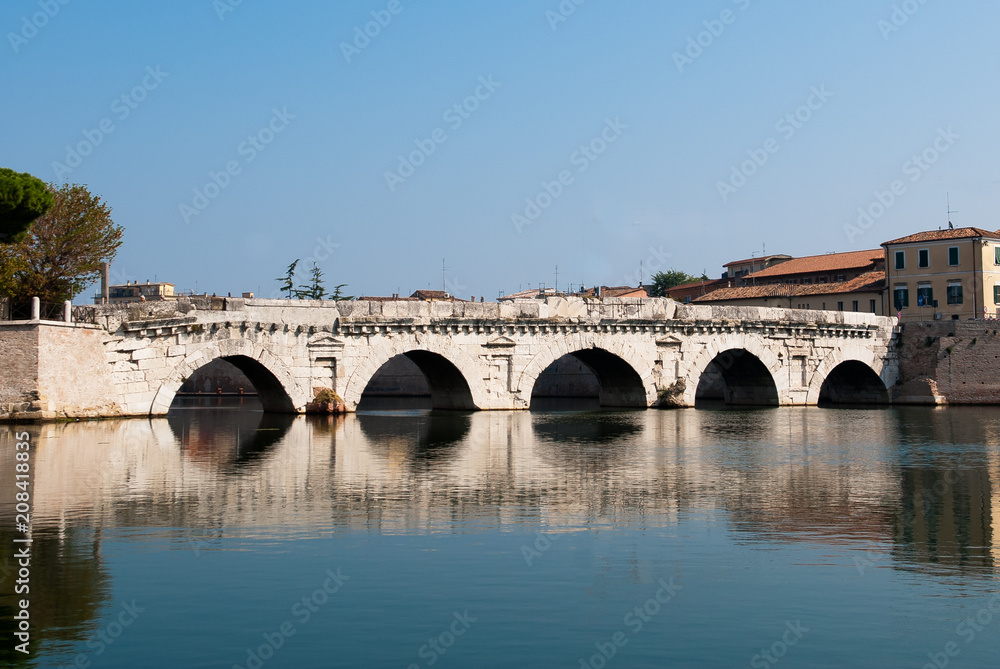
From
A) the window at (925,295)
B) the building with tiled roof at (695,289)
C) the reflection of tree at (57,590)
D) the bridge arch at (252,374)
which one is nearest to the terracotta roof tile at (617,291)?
the building with tiled roof at (695,289)

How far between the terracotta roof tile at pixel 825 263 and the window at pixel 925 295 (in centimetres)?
734

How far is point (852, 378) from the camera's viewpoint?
144ft

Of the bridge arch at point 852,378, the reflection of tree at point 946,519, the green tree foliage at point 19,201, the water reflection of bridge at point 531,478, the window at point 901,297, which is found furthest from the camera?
the window at point 901,297

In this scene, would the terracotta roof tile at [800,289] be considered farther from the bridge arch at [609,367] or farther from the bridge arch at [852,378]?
the bridge arch at [609,367]

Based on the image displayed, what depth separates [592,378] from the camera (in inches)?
2128

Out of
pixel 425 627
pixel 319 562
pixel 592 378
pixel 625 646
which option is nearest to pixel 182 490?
pixel 319 562

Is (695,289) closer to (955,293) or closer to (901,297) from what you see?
(901,297)

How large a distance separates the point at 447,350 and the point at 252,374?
20.4 feet

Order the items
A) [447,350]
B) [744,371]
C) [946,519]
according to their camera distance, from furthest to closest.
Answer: [744,371], [447,350], [946,519]

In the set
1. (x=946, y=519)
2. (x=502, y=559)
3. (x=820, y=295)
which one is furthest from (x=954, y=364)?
(x=502, y=559)

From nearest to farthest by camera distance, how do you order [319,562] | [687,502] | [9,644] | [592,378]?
Result: [9,644] → [319,562] → [687,502] → [592,378]

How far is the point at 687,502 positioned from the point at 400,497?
13.5 ft

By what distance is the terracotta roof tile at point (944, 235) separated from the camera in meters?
49.4

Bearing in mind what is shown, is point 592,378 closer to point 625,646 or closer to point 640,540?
point 640,540
